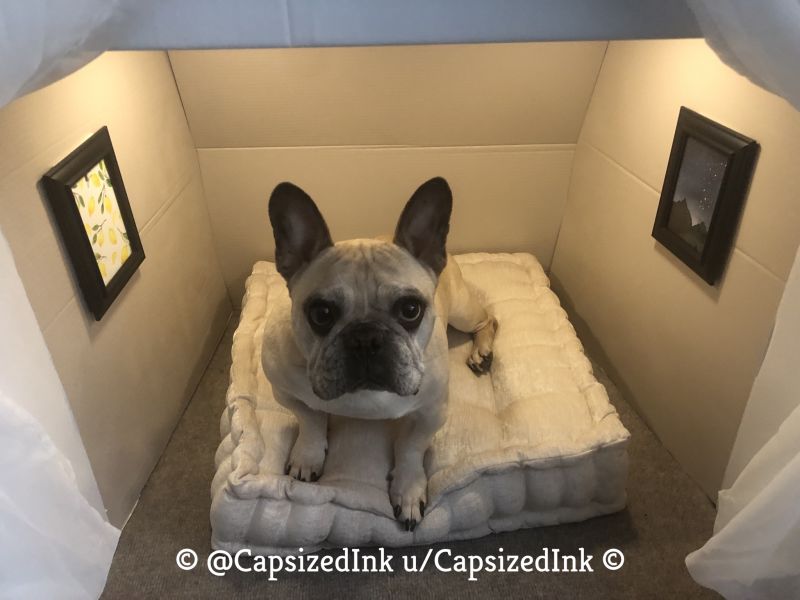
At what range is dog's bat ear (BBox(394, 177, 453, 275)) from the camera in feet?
3.83

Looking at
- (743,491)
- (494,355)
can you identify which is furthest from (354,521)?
(743,491)

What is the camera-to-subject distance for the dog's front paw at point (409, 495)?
1.33 metres

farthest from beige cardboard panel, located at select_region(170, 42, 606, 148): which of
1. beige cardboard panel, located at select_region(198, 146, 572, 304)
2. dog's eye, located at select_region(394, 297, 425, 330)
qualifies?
dog's eye, located at select_region(394, 297, 425, 330)

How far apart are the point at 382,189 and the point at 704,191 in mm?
1001

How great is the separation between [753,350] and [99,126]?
1.50m

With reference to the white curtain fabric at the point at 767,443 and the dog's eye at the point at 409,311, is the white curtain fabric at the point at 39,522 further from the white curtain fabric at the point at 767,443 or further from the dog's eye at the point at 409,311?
the white curtain fabric at the point at 767,443

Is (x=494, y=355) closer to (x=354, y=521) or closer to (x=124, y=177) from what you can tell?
(x=354, y=521)

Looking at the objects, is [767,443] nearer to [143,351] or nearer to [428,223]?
[428,223]

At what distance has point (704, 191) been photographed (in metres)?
1.37

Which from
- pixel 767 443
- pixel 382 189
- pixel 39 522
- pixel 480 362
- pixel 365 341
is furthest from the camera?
pixel 382 189

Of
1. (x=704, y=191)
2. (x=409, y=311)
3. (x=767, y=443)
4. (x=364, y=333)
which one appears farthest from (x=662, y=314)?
(x=364, y=333)

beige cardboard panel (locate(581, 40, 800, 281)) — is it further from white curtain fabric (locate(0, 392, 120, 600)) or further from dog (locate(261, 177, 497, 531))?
white curtain fabric (locate(0, 392, 120, 600))

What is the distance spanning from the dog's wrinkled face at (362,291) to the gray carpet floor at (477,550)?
49 cm

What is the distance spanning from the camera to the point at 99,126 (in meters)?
1.35
